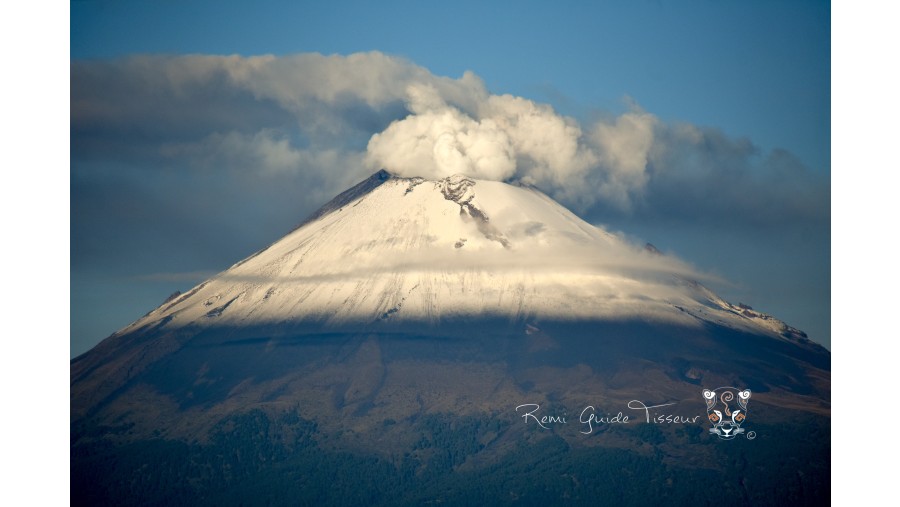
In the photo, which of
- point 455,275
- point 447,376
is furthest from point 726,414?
point 455,275

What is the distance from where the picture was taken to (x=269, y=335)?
387ft

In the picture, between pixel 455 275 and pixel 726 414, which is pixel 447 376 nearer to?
pixel 455 275

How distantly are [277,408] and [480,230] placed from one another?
30.4 metres

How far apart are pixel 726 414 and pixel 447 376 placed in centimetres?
2585

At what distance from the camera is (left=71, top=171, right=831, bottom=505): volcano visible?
306 feet

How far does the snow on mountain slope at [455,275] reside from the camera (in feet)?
390

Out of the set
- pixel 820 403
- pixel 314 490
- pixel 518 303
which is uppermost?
pixel 518 303

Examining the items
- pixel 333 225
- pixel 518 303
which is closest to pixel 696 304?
pixel 518 303

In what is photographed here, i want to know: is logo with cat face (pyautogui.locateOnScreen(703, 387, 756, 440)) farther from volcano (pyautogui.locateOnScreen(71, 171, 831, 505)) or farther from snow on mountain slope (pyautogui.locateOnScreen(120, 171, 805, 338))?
snow on mountain slope (pyautogui.locateOnScreen(120, 171, 805, 338))

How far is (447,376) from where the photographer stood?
4299 inches

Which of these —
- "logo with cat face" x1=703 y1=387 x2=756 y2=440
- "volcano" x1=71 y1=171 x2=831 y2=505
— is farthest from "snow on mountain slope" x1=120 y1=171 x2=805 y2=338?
"logo with cat face" x1=703 y1=387 x2=756 y2=440

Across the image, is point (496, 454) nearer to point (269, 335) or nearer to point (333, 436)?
point (333, 436)

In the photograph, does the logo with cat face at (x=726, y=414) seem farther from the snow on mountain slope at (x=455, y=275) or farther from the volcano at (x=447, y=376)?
the snow on mountain slope at (x=455, y=275)

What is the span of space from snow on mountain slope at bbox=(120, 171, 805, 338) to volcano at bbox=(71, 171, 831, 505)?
22 centimetres
